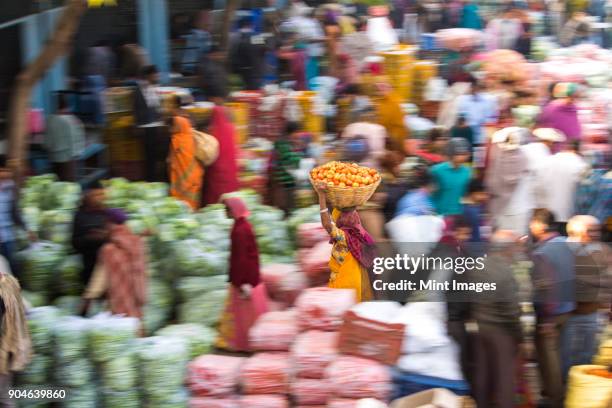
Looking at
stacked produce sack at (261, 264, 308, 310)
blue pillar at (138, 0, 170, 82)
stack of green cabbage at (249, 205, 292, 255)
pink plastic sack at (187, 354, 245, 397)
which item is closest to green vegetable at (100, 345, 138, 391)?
pink plastic sack at (187, 354, 245, 397)

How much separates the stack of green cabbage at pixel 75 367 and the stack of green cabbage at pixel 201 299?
56.6 inches

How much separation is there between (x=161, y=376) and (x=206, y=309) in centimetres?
142

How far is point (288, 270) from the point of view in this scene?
1078 centimetres

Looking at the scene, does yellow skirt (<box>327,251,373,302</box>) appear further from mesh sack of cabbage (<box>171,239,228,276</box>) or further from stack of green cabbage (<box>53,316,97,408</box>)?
stack of green cabbage (<box>53,316,97,408</box>)

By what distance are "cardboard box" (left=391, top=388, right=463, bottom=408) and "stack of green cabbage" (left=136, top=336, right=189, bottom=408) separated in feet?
5.49

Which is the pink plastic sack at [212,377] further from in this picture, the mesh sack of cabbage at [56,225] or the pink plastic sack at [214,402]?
the mesh sack of cabbage at [56,225]

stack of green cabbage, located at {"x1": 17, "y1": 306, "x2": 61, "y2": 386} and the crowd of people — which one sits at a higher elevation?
the crowd of people

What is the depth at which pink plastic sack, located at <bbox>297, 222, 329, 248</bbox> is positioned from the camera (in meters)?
11.2

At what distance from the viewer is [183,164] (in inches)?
480

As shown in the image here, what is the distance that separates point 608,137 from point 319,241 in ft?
14.1

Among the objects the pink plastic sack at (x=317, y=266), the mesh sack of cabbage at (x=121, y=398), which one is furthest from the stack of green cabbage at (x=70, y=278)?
the pink plastic sack at (x=317, y=266)

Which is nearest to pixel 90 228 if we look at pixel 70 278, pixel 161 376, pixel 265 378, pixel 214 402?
pixel 70 278

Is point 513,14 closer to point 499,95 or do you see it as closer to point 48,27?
point 499,95

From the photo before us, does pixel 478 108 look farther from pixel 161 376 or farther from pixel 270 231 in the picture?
pixel 161 376
